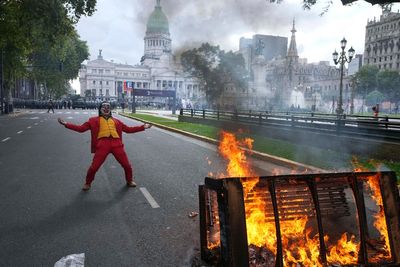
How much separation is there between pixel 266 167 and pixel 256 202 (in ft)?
19.7

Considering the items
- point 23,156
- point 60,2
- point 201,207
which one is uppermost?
point 60,2

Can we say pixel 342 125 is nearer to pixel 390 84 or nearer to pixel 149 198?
pixel 149 198

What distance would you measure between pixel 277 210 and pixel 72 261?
6.67 feet

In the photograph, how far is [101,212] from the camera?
553 cm

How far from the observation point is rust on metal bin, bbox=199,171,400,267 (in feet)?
10.3

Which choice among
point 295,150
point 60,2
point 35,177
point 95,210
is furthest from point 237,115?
point 95,210

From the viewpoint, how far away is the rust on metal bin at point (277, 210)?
314 centimetres

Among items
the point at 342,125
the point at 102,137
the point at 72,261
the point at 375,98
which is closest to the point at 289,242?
the point at 72,261

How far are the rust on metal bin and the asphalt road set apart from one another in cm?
48

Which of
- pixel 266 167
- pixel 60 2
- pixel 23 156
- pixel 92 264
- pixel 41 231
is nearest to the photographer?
pixel 92 264

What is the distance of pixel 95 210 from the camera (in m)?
5.63

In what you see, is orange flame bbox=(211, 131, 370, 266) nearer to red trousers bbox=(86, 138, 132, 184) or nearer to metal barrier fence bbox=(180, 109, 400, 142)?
red trousers bbox=(86, 138, 132, 184)

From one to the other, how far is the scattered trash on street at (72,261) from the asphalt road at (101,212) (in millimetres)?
72

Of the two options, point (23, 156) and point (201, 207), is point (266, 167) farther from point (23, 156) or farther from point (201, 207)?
point (23, 156)
